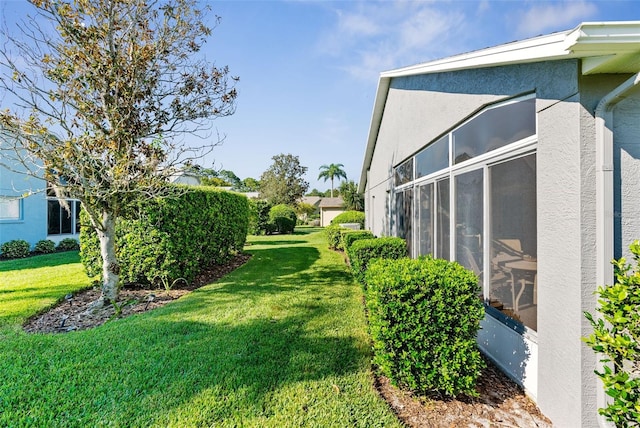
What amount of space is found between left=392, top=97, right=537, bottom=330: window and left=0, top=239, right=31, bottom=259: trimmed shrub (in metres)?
17.9

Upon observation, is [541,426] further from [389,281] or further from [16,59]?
[16,59]

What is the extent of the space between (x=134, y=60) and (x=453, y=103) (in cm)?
682

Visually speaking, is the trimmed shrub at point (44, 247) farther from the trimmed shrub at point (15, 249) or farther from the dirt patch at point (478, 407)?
the dirt patch at point (478, 407)

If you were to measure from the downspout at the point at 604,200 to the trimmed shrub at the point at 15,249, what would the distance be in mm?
19647

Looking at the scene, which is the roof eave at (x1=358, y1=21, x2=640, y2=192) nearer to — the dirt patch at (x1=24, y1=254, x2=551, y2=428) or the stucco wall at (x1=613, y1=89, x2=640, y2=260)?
the stucco wall at (x1=613, y1=89, x2=640, y2=260)

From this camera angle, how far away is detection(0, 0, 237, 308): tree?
6258 mm

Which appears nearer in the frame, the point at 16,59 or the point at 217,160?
the point at 16,59

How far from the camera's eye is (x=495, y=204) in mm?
4156

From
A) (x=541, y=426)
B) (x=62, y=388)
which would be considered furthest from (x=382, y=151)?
(x=62, y=388)

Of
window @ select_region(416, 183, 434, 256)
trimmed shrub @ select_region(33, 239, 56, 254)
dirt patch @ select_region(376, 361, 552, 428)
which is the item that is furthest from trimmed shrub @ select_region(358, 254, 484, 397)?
trimmed shrub @ select_region(33, 239, 56, 254)

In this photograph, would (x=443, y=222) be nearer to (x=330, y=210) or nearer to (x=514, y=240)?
(x=514, y=240)

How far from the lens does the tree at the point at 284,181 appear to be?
45469 millimetres

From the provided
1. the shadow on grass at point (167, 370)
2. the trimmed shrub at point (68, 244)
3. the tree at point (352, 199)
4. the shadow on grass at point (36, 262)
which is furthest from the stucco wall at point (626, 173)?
the tree at point (352, 199)

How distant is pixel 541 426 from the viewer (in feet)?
10.1
